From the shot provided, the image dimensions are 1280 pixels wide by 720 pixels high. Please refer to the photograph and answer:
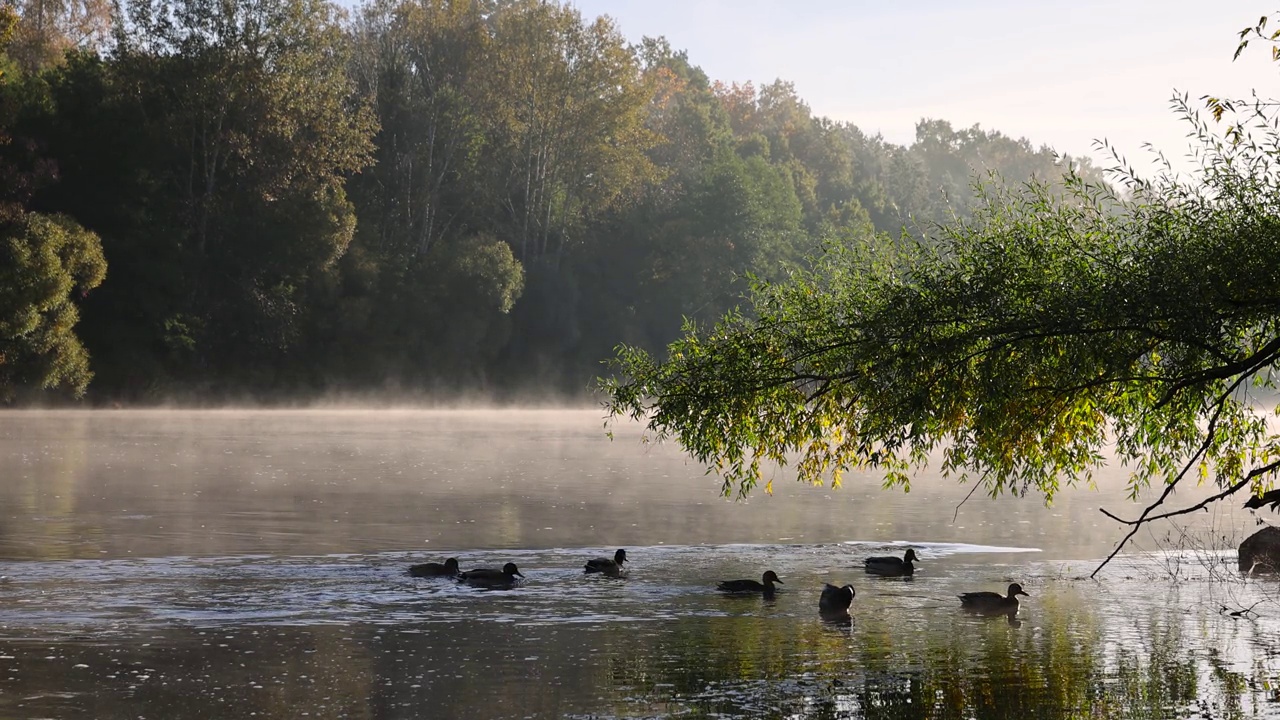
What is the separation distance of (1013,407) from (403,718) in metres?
10.0

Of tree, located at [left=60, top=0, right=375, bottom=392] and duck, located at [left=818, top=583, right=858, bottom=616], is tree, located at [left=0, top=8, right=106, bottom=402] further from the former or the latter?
duck, located at [left=818, top=583, right=858, bottom=616]

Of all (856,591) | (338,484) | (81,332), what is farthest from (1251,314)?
(81,332)

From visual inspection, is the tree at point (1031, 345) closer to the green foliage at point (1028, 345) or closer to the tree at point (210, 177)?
the green foliage at point (1028, 345)

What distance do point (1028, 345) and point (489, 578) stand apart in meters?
8.45

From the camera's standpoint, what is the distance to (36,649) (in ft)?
55.3

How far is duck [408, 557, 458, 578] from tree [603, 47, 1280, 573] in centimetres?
348

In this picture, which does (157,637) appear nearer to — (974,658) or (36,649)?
(36,649)

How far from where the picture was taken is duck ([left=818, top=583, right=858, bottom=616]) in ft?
67.1

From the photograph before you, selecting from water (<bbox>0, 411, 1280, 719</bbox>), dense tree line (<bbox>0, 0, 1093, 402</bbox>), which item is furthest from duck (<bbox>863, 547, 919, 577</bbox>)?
dense tree line (<bbox>0, 0, 1093, 402</bbox>)

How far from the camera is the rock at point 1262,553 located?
25766mm

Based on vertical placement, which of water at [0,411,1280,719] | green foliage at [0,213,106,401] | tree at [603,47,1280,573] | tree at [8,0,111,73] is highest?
tree at [8,0,111,73]

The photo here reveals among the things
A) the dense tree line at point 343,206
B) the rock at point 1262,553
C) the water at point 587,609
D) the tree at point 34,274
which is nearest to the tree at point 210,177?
the dense tree line at point 343,206

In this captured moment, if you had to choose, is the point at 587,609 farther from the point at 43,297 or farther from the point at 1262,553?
the point at 43,297

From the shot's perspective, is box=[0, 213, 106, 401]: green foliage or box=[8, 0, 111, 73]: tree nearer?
box=[0, 213, 106, 401]: green foliage
